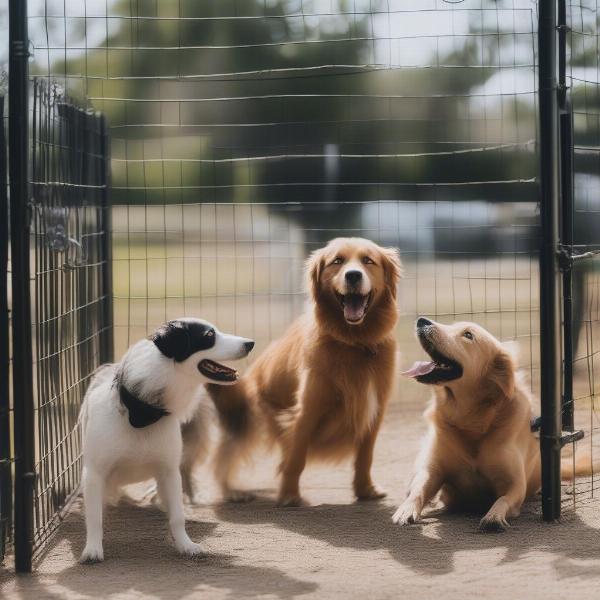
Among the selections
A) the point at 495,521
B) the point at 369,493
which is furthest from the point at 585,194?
the point at 369,493

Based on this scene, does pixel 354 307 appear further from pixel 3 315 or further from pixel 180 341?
pixel 3 315

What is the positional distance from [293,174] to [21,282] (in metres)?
7.43

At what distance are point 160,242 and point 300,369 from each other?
173 inches

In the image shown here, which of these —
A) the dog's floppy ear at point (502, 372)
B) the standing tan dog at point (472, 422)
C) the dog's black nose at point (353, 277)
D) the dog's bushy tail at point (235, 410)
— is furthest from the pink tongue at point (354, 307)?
the dog's bushy tail at point (235, 410)

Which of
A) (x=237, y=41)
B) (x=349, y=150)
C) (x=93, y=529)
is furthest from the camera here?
(x=237, y=41)

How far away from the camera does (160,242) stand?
30.7 ft

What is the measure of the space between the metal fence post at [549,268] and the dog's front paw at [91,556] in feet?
6.67

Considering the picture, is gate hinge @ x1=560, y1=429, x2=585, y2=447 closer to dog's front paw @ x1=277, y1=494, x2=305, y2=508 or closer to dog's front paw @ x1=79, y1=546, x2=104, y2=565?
dog's front paw @ x1=277, y1=494, x2=305, y2=508

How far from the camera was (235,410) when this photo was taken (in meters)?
5.51

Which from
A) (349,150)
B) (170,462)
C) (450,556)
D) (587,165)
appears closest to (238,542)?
(170,462)

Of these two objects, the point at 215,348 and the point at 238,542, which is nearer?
the point at 215,348

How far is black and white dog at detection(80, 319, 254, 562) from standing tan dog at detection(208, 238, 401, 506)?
1178 millimetres

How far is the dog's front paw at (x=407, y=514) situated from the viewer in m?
4.60

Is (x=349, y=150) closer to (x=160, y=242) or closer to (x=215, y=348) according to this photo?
(x=160, y=242)
